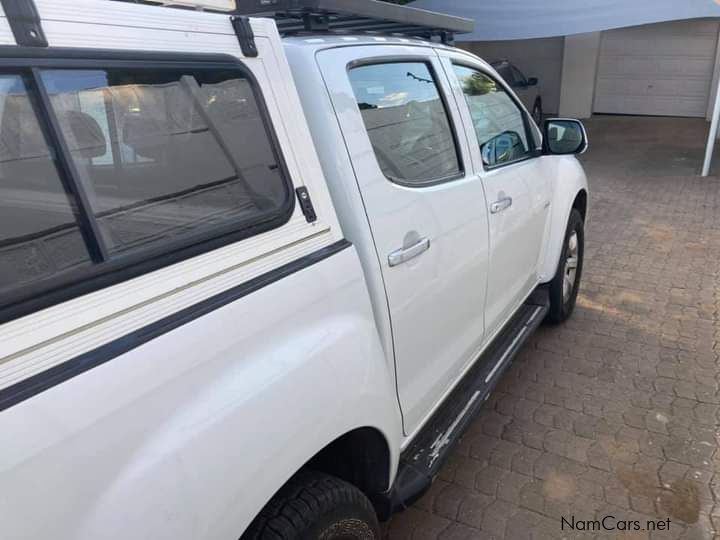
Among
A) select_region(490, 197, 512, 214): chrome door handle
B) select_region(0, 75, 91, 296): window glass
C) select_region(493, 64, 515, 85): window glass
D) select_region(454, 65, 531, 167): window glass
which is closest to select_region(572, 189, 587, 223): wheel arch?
select_region(454, 65, 531, 167): window glass

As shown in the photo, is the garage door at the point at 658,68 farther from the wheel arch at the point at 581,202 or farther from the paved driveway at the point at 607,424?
the wheel arch at the point at 581,202

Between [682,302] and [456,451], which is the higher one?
[456,451]

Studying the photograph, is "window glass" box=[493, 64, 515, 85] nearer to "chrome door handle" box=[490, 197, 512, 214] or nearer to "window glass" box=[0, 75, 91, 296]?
"chrome door handle" box=[490, 197, 512, 214]

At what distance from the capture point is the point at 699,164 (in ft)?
32.6

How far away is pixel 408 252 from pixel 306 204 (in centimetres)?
50

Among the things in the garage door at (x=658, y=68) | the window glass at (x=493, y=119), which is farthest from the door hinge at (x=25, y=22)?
the garage door at (x=658, y=68)

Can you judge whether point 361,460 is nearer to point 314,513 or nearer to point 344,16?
point 314,513

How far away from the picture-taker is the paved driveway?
2.53 metres

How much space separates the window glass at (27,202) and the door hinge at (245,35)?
1.95 ft

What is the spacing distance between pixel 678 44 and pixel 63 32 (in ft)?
54.0

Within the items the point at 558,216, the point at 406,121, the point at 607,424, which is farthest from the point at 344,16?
the point at 607,424

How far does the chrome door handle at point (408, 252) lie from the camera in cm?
189

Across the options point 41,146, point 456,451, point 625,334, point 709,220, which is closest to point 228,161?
point 41,146

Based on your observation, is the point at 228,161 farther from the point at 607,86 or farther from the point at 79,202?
the point at 607,86
